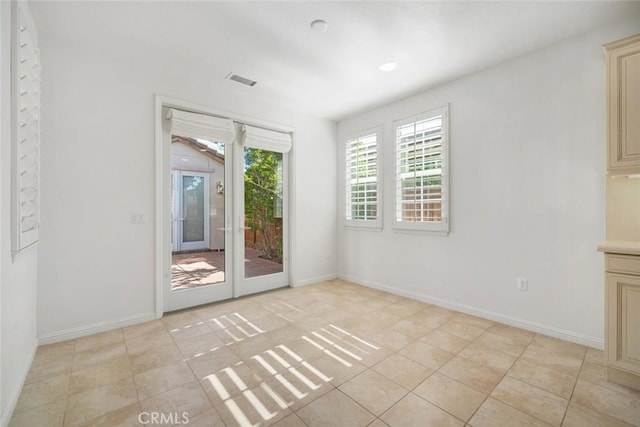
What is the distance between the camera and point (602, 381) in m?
1.96

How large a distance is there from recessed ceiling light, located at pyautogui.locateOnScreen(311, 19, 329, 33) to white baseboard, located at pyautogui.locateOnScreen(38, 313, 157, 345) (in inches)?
129

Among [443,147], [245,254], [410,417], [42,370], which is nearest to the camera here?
[410,417]

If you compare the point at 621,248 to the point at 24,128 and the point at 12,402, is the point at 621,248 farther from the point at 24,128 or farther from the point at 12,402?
the point at 24,128

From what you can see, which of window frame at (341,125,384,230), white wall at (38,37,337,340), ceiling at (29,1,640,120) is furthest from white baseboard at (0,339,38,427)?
window frame at (341,125,384,230)

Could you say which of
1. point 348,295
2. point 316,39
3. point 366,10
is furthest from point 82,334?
point 366,10

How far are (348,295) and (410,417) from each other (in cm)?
230

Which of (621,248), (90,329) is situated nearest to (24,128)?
(90,329)

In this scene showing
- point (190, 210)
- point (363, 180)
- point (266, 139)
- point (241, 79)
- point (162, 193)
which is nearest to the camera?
point (162, 193)

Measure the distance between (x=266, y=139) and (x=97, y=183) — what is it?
2012mm

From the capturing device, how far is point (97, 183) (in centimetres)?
277

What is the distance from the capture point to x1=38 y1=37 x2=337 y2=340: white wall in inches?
101

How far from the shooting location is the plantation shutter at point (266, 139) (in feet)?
12.5

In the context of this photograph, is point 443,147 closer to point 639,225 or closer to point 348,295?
point 639,225

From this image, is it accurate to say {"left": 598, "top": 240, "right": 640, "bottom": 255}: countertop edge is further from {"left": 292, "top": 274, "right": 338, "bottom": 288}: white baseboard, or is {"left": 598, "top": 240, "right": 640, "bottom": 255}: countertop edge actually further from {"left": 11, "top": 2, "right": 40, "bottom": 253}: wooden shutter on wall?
{"left": 11, "top": 2, "right": 40, "bottom": 253}: wooden shutter on wall
